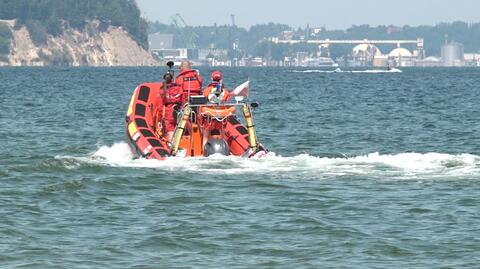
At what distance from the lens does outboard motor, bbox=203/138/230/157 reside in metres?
23.9

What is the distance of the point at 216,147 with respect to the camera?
23938mm

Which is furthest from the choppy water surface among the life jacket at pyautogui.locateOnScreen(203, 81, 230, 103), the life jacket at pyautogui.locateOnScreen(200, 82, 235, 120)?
the life jacket at pyautogui.locateOnScreen(203, 81, 230, 103)

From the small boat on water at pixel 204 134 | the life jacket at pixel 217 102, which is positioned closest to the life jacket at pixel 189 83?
the small boat on water at pixel 204 134

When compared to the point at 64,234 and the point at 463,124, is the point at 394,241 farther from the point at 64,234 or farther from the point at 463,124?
the point at 463,124

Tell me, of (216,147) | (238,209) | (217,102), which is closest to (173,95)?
(217,102)

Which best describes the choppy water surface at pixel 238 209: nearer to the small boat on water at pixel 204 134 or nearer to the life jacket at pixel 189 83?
the small boat on water at pixel 204 134

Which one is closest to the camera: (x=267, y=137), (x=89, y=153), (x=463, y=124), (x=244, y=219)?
(x=244, y=219)

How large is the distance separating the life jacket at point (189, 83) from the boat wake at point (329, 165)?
6.12ft

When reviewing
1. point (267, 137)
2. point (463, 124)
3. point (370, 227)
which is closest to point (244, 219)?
point (370, 227)

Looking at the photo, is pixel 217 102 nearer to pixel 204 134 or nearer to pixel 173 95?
pixel 204 134

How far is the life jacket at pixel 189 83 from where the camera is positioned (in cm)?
2573

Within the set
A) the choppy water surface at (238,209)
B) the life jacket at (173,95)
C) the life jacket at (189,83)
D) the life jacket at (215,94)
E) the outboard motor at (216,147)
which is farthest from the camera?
the life jacket at (173,95)

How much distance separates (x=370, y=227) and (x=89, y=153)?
38.7 feet

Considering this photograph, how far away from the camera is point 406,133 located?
36.6 m
